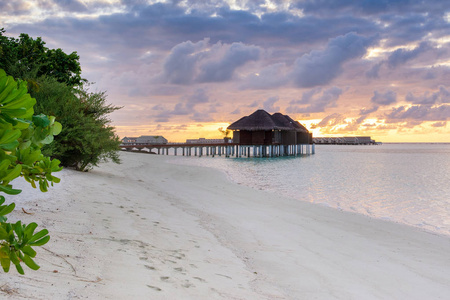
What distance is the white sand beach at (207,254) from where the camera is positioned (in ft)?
10.8

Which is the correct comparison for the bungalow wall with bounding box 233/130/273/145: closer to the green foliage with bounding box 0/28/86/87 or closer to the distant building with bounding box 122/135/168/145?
the green foliage with bounding box 0/28/86/87

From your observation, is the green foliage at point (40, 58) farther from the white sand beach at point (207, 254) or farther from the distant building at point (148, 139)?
the distant building at point (148, 139)

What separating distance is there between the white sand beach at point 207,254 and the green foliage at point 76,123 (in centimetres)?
310

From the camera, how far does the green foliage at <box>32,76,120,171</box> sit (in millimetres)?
11281

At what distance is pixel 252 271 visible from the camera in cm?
449

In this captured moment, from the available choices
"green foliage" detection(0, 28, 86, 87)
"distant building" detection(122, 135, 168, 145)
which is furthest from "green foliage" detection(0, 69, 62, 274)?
"distant building" detection(122, 135, 168, 145)

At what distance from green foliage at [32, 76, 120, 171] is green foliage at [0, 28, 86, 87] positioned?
474 cm

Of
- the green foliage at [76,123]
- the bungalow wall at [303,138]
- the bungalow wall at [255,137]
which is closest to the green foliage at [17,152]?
the green foliage at [76,123]

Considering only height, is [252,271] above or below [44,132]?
below

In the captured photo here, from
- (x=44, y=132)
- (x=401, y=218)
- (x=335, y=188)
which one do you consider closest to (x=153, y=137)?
(x=335, y=188)

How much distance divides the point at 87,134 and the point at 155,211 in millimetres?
5473

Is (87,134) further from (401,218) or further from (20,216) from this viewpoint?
(401,218)

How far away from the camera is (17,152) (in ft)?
5.82

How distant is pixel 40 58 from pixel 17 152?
1867 cm
